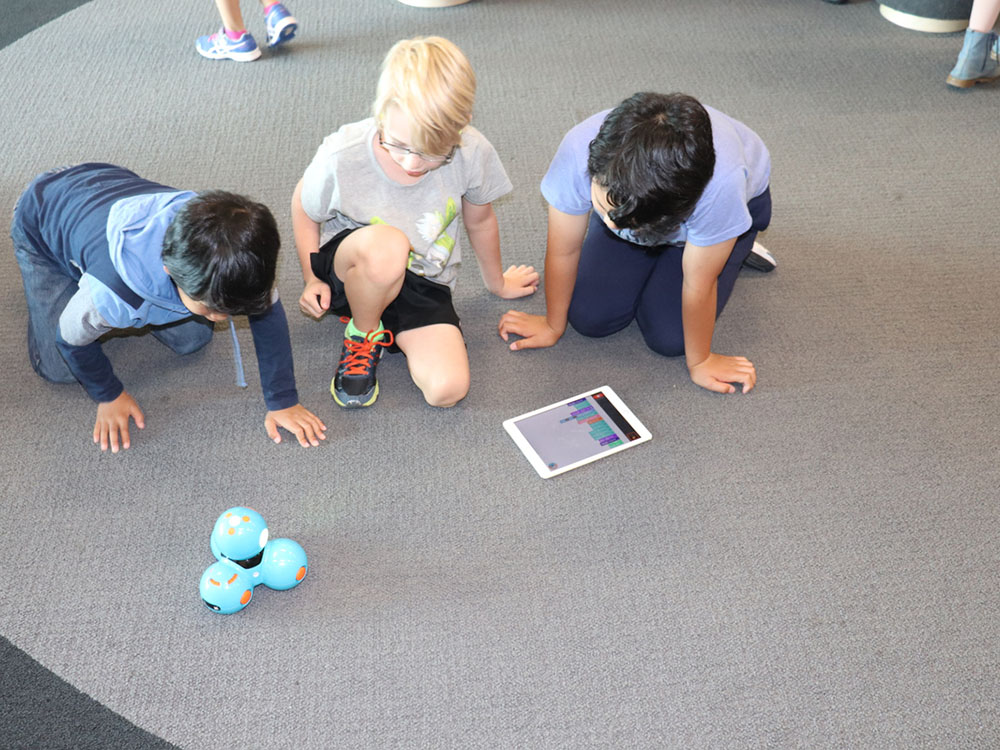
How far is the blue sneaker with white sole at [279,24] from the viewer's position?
Answer: 280 cm

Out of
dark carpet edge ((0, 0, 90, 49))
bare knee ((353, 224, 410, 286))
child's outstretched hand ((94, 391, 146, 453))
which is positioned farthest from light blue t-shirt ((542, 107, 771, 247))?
dark carpet edge ((0, 0, 90, 49))

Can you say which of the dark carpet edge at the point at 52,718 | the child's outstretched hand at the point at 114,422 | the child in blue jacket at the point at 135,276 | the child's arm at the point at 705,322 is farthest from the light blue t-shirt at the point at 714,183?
the dark carpet edge at the point at 52,718

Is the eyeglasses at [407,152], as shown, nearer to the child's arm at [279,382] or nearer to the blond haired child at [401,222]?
the blond haired child at [401,222]

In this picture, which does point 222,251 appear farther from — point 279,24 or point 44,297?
point 279,24

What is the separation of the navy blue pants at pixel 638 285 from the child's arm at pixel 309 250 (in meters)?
0.55

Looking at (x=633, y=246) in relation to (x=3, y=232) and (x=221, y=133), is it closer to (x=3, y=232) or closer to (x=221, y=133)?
(x=221, y=133)

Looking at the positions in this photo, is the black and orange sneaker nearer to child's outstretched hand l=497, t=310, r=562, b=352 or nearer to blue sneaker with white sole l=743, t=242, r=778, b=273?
child's outstretched hand l=497, t=310, r=562, b=352

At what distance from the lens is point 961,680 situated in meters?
1.35

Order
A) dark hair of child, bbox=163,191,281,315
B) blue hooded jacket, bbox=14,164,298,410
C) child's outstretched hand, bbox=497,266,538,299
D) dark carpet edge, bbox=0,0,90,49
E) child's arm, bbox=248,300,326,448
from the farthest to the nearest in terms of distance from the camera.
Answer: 1. dark carpet edge, bbox=0,0,90,49
2. child's outstretched hand, bbox=497,266,538,299
3. child's arm, bbox=248,300,326,448
4. blue hooded jacket, bbox=14,164,298,410
5. dark hair of child, bbox=163,191,281,315

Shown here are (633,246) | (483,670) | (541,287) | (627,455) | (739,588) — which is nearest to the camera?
(483,670)

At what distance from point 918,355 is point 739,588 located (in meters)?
0.77

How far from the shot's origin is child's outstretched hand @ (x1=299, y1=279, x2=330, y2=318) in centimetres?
170

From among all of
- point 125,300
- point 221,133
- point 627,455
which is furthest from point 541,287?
point 221,133

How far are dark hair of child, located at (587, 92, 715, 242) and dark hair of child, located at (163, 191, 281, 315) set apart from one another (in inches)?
21.0
